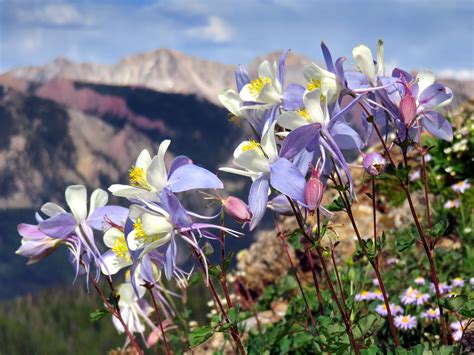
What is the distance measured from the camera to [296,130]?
206 cm

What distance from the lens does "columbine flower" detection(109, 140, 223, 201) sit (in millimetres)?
2109

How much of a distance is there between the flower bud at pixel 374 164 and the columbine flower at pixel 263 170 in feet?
0.85

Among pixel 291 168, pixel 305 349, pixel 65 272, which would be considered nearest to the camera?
pixel 291 168

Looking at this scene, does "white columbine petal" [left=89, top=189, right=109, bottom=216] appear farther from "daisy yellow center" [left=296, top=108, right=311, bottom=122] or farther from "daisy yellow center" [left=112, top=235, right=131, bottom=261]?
"daisy yellow center" [left=296, top=108, right=311, bottom=122]

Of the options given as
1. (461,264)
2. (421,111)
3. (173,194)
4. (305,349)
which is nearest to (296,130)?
(173,194)

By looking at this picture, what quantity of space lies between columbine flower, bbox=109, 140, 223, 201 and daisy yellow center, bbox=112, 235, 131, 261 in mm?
236

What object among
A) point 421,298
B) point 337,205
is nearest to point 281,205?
point 337,205

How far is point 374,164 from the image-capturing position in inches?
83.7

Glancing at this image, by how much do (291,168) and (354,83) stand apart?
0.49 meters

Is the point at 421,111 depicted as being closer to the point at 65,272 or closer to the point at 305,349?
the point at 305,349

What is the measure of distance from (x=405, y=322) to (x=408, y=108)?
2.75m

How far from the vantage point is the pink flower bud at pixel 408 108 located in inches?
89.0

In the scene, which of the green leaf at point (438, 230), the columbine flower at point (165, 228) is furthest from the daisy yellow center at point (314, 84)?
the green leaf at point (438, 230)

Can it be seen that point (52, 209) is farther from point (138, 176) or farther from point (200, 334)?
point (200, 334)
